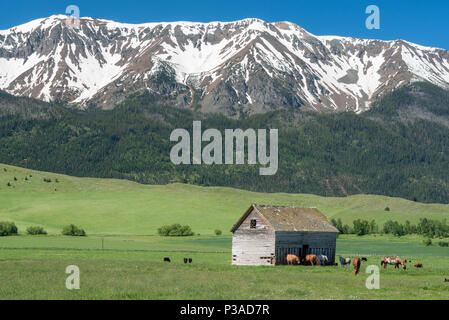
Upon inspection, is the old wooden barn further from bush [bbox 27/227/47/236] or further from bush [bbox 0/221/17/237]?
bush [bbox 27/227/47/236]

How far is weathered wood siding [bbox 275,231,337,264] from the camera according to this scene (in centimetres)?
7838

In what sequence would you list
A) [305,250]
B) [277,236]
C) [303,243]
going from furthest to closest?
[305,250], [303,243], [277,236]

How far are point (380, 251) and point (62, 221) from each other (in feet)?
309

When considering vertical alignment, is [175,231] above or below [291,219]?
below

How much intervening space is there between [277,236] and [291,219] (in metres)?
3.79

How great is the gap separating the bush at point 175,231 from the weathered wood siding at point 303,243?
7867 cm

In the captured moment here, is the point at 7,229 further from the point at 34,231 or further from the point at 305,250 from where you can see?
the point at 305,250

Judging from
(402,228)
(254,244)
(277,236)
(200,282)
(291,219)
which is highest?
(291,219)

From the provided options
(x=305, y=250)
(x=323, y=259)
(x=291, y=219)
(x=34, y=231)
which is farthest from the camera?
(x=34, y=231)

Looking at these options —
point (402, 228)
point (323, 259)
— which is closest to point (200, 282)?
point (323, 259)

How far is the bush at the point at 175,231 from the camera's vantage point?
15862cm

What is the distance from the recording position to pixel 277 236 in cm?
7806
